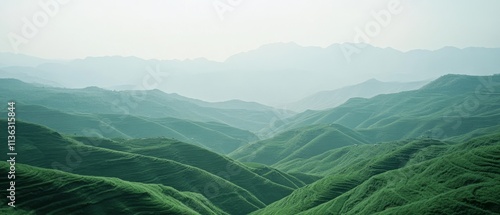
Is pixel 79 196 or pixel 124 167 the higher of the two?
pixel 79 196

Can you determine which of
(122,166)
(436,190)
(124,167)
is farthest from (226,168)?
(436,190)

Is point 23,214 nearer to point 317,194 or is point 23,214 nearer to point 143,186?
point 143,186

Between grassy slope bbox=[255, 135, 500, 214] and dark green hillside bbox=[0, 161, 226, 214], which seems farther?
dark green hillside bbox=[0, 161, 226, 214]

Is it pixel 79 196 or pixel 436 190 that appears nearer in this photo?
pixel 436 190

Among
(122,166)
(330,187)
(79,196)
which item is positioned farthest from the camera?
(122,166)

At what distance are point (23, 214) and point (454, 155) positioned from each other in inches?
4864

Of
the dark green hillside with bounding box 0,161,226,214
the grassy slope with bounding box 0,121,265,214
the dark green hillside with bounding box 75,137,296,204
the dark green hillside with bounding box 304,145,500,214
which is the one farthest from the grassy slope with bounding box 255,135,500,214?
the dark green hillside with bounding box 0,161,226,214

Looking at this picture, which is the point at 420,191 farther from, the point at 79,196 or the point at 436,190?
the point at 79,196

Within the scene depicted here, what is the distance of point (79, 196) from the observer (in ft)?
348

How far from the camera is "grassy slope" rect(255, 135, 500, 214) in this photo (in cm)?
8625

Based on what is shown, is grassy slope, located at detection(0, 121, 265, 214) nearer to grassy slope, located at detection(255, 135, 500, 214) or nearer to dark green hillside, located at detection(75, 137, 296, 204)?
dark green hillside, located at detection(75, 137, 296, 204)

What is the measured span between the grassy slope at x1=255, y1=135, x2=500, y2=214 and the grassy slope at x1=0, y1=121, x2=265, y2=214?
16.8 m

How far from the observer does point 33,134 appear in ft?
538

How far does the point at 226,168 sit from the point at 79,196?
A: 89.8 metres
